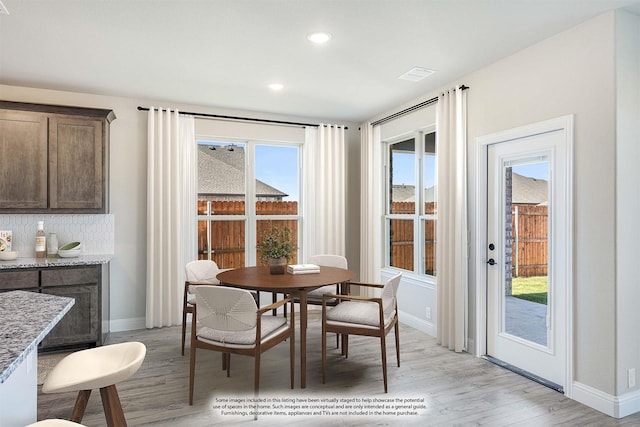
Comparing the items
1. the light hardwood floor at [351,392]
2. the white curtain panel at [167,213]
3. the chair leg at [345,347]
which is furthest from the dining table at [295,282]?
the white curtain panel at [167,213]

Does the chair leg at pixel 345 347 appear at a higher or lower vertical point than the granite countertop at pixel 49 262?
lower

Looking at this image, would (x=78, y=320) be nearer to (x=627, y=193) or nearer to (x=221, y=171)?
(x=221, y=171)

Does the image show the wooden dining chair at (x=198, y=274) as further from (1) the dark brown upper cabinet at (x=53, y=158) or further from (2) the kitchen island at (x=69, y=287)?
(1) the dark brown upper cabinet at (x=53, y=158)

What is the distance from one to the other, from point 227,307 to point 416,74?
2.76m

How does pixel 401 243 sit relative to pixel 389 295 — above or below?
above

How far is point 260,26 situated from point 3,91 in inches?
124

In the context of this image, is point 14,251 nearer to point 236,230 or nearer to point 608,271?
point 236,230

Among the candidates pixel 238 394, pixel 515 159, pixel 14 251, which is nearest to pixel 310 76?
pixel 515 159

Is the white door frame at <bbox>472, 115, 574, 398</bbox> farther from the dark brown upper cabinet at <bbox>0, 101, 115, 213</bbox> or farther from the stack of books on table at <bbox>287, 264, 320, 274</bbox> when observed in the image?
the dark brown upper cabinet at <bbox>0, 101, 115, 213</bbox>

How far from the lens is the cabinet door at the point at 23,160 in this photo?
3863 mm

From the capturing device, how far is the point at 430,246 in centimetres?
468

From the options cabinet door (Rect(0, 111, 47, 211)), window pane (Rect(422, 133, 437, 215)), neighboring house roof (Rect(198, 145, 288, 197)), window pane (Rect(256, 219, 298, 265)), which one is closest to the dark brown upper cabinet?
cabinet door (Rect(0, 111, 47, 211))

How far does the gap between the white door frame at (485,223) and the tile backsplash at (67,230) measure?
4.00 meters

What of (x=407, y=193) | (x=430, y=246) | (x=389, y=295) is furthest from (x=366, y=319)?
(x=407, y=193)
